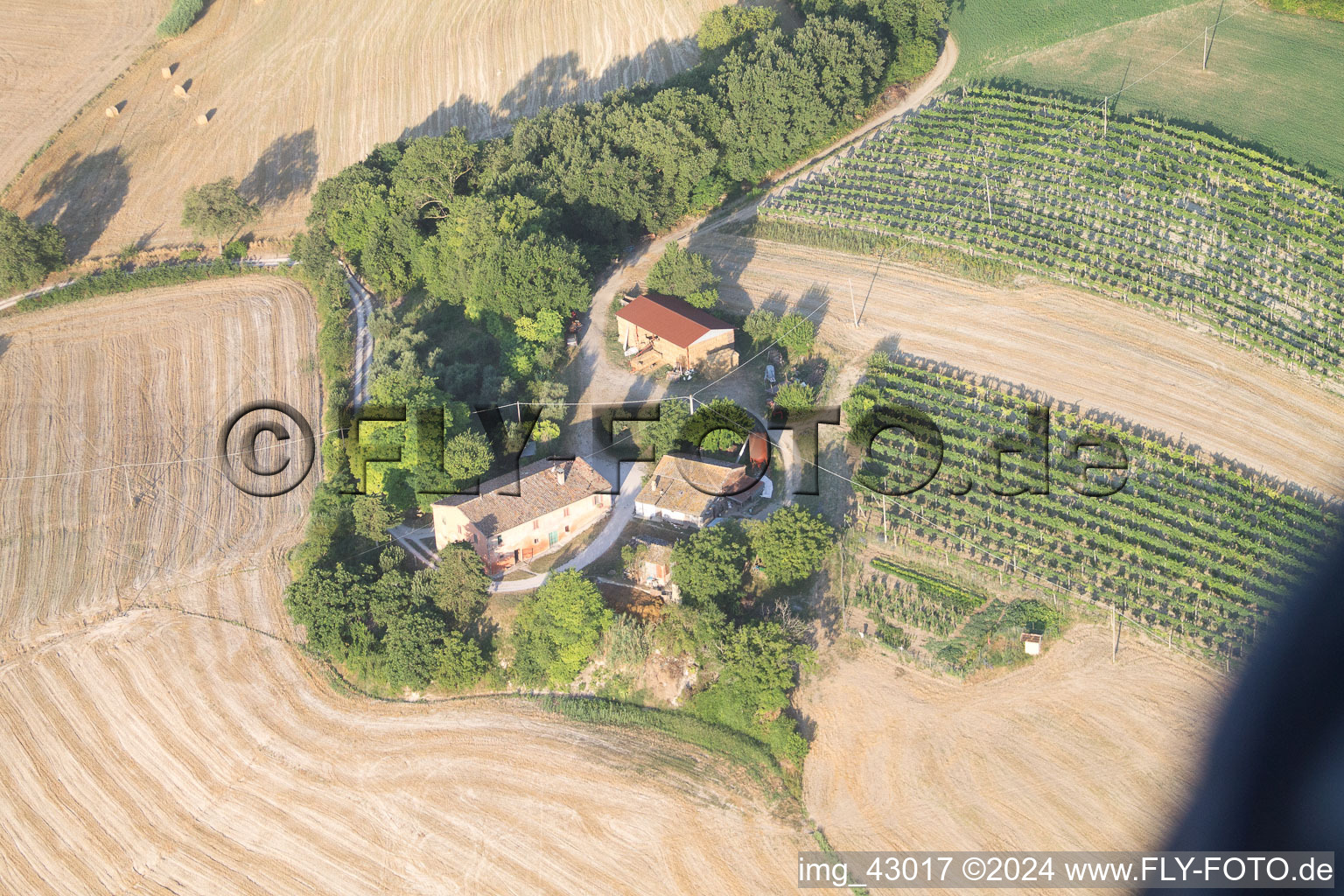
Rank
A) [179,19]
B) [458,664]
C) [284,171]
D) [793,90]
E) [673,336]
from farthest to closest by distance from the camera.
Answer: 1. [179,19]
2. [284,171]
3. [793,90]
4. [673,336]
5. [458,664]

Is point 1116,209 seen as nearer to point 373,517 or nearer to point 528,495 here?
point 528,495

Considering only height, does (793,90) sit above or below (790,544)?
above

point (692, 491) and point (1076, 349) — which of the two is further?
point (1076, 349)

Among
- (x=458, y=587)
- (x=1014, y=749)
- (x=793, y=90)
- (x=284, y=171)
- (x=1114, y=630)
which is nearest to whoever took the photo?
(x=1014, y=749)

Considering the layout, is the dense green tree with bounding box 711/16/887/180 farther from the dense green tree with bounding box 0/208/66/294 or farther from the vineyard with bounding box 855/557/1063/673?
the dense green tree with bounding box 0/208/66/294

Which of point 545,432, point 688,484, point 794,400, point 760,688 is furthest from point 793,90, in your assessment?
point 760,688

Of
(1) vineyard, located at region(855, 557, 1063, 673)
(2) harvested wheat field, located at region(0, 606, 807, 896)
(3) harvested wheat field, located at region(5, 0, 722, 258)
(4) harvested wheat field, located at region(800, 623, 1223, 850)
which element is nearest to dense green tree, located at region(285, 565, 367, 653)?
(2) harvested wheat field, located at region(0, 606, 807, 896)
